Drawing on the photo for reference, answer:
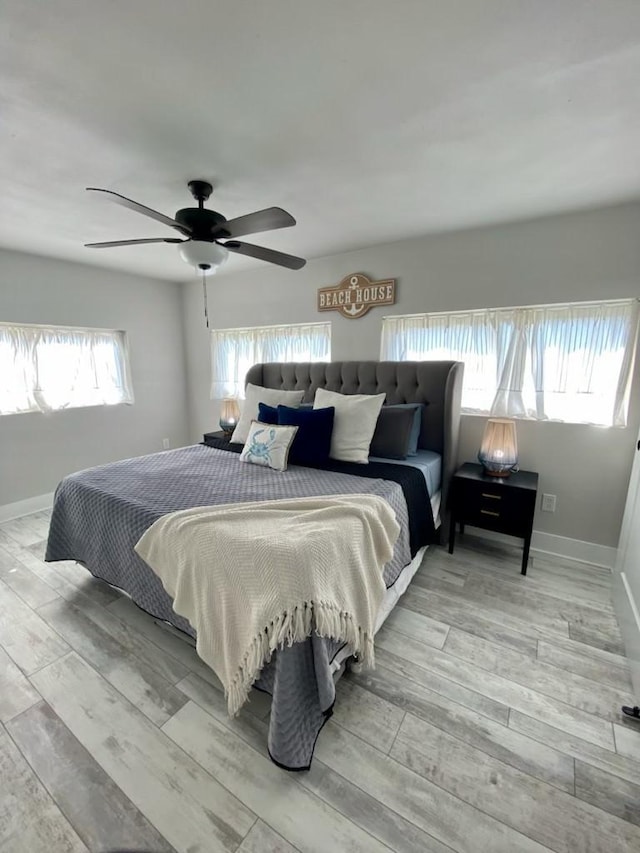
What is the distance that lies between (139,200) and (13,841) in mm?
2904

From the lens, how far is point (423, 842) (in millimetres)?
1054

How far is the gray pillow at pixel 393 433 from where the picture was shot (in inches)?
100

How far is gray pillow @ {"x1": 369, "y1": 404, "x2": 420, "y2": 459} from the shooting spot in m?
2.55

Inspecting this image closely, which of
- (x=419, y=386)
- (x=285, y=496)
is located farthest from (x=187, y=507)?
(x=419, y=386)

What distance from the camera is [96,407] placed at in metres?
3.87

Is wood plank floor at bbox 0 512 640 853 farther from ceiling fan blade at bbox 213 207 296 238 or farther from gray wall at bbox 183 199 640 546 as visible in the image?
ceiling fan blade at bbox 213 207 296 238

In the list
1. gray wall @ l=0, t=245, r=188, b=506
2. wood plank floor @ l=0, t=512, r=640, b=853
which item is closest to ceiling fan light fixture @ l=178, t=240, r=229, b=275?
wood plank floor @ l=0, t=512, r=640, b=853

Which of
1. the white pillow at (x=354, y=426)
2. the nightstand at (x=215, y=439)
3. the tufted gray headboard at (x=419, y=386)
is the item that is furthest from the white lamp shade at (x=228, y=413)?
the white pillow at (x=354, y=426)

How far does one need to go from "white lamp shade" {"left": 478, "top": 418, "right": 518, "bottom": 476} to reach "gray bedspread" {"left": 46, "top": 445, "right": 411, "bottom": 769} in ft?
3.15

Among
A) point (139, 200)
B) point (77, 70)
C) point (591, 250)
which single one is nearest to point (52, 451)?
point (139, 200)

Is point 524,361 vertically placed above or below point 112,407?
above

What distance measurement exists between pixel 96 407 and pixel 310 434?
9.14ft

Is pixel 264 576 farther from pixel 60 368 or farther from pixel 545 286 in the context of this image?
pixel 60 368

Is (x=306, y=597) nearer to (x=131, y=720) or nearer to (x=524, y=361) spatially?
(x=131, y=720)
